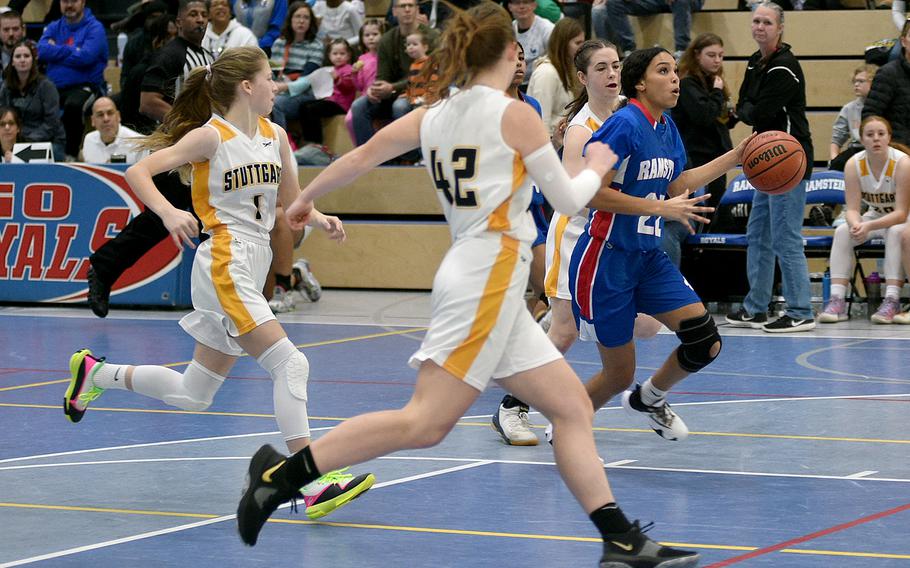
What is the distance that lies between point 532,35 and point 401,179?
196 cm

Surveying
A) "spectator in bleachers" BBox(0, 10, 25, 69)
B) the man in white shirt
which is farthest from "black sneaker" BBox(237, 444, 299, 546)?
"spectator in bleachers" BBox(0, 10, 25, 69)

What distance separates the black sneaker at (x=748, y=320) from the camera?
1080cm

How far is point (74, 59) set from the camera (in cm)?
1520

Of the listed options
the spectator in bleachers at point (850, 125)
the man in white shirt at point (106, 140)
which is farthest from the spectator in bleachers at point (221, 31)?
the spectator in bleachers at point (850, 125)

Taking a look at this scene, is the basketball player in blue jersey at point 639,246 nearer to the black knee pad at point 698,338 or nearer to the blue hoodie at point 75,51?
the black knee pad at point 698,338

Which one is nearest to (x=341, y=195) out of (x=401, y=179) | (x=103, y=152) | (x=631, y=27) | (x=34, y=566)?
(x=401, y=179)

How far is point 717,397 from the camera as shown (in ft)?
25.5

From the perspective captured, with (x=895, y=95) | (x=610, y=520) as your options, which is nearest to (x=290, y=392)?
(x=610, y=520)

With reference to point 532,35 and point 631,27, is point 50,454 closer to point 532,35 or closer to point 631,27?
point 532,35

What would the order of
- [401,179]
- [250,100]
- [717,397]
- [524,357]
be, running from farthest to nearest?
[401,179] → [717,397] → [250,100] → [524,357]

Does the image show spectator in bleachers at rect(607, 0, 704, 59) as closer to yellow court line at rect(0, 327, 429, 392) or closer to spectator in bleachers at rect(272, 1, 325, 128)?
spectator in bleachers at rect(272, 1, 325, 128)

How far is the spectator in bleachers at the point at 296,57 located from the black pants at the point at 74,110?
7.60 feet

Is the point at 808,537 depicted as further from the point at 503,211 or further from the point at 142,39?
the point at 142,39

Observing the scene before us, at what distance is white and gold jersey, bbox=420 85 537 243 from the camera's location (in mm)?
4184
